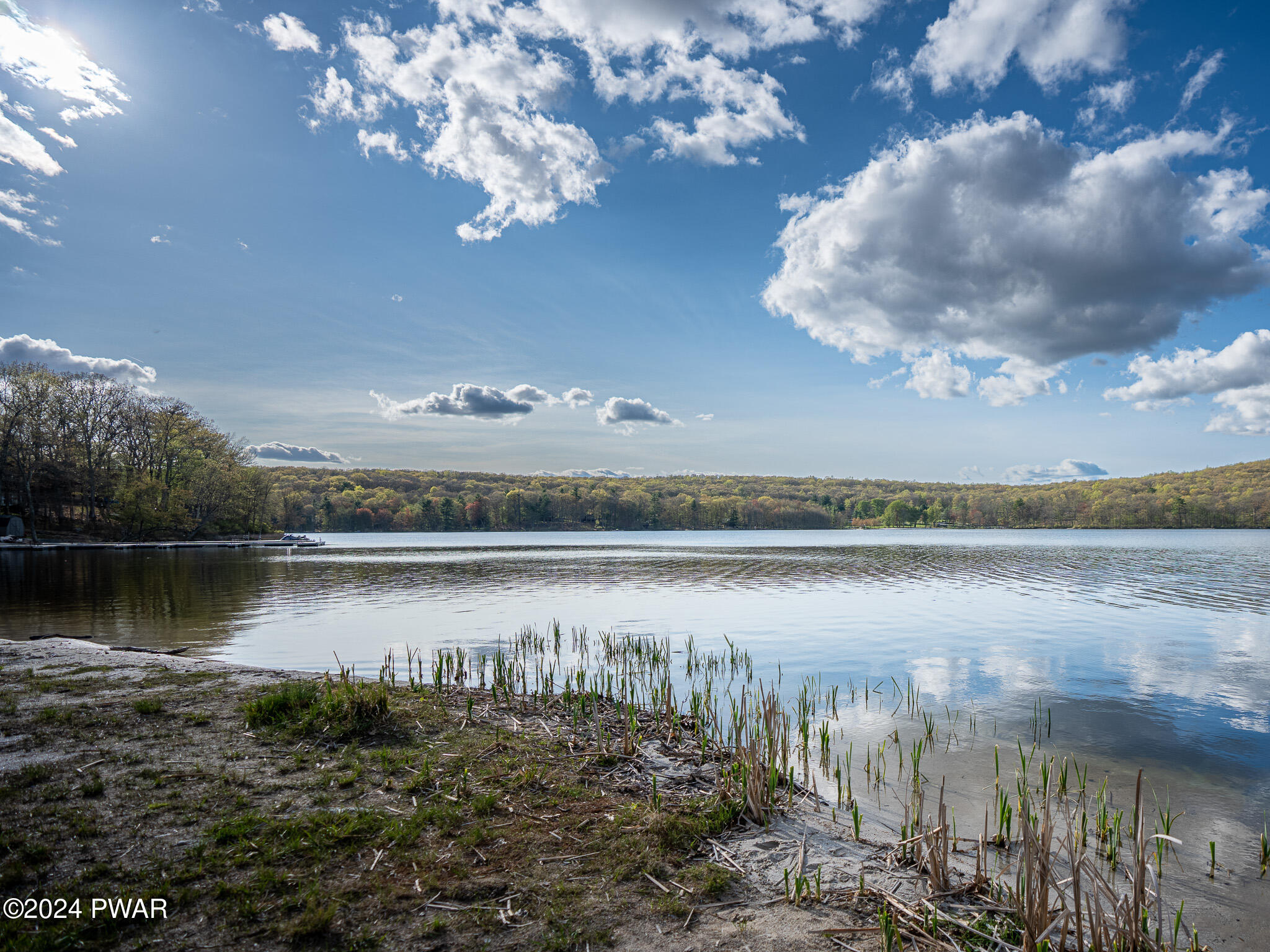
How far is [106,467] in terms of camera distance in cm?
7712

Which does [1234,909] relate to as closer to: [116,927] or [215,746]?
[116,927]

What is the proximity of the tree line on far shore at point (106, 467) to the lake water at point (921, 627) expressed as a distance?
86.3 ft

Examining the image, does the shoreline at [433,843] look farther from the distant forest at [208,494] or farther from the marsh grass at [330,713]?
the distant forest at [208,494]

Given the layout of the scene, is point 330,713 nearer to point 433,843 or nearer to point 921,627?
point 433,843

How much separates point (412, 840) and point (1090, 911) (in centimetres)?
509

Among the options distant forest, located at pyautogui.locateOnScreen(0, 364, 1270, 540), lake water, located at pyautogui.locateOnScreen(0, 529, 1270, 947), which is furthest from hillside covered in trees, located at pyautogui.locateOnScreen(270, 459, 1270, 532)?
lake water, located at pyautogui.locateOnScreen(0, 529, 1270, 947)

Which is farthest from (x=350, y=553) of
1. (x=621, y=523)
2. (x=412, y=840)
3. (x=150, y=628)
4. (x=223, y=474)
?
(x=621, y=523)

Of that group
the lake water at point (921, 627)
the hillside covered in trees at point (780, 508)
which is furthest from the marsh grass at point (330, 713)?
the hillside covered in trees at point (780, 508)

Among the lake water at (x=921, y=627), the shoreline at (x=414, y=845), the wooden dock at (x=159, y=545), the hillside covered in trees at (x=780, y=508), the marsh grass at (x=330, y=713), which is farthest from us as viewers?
the hillside covered in trees at (x=780, y=508)

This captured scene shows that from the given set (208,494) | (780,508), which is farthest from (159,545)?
(780,508)

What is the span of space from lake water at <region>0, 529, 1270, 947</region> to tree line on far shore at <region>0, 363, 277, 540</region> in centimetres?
2631

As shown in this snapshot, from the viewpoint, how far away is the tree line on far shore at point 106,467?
65438 mm

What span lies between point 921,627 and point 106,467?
94.8 metres

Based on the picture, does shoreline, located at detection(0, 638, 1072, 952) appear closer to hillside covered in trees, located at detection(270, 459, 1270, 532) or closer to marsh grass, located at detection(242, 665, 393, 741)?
marsh grass, located at detection(242, 665, 393, 741)
